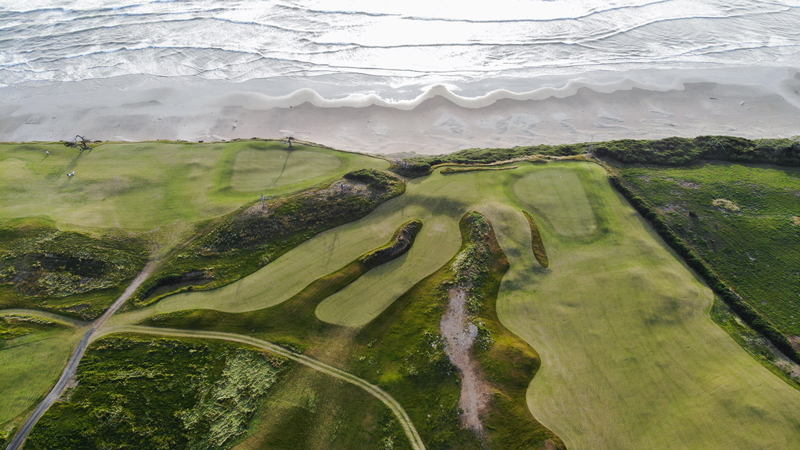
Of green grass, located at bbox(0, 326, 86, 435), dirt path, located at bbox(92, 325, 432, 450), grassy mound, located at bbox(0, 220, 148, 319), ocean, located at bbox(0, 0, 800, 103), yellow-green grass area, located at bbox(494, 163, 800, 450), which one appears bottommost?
yellow-green grass area, located at bbox(494, 163, 800, 450)

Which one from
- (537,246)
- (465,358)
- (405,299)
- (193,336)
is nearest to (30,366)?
(193,336)

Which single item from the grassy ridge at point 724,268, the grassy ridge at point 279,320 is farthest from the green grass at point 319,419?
the grassy ridge at point 724,268

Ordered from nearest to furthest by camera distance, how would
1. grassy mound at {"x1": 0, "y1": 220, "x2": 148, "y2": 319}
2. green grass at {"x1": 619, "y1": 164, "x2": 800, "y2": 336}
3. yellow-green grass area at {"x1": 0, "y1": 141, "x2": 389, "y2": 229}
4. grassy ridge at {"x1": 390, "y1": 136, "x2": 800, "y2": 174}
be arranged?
grassy mound at {"x1": 0, "y1": 220, "x2": 148, "y2": 319} < green grass at {"x1": 619, "y1": 164, "x2": 800, "y2": 336} < yellow-green grass area at {"x1": 0, "y1": 141, "x2": 389, "y2": 229} < grassy ridge at {"x1": 390, "y1": 136, "x2": 800, "y2": 174}

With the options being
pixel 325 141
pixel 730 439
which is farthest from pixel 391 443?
pixel 325 141

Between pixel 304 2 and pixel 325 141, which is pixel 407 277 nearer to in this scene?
pixel 325 141

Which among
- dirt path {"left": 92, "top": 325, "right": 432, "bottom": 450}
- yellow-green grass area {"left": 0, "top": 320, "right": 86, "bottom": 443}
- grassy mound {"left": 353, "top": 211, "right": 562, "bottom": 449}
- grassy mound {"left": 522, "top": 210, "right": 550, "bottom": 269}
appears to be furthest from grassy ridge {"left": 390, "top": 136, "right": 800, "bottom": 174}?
yellow-green grass area {"left": 0, "top": 320, "right": 86, "bottom": 443}

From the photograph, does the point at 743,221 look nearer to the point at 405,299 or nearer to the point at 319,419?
the point at 405,299

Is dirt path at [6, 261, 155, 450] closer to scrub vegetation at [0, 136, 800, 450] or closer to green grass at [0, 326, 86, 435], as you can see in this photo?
green grass at [0, 326, 86, 435]
